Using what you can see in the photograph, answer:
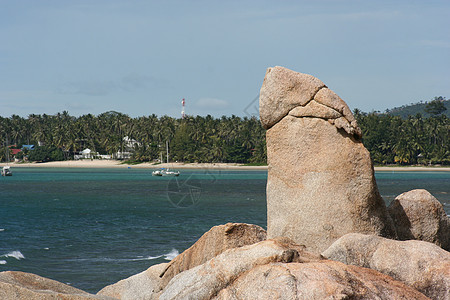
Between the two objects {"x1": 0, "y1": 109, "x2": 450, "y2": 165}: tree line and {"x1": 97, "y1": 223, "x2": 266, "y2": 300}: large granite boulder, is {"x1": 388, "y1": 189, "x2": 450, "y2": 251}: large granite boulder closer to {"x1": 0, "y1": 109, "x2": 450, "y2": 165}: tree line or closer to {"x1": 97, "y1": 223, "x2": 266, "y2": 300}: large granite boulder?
{"x1": 97, "y1": 223, "x2": 266, "y2": 300}: large granite boulder

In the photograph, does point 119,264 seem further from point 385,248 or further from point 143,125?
point 143,125

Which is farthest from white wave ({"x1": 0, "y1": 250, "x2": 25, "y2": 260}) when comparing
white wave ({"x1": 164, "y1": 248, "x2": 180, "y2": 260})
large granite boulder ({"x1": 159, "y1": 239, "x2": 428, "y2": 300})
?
large granite boulder ({"x1": 159, "y1": 239, "x2": 428, "y2": 300})

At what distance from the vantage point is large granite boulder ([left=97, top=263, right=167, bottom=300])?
11.0m

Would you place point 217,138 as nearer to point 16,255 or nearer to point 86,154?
point 86,154

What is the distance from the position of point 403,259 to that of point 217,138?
445ft

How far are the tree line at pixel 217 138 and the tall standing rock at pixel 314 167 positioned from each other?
121 m

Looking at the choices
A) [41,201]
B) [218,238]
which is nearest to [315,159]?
[218,238]

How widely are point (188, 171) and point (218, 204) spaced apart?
88948 millimetres

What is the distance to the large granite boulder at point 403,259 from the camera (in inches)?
303

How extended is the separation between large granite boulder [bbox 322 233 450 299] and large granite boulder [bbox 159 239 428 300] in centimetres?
72

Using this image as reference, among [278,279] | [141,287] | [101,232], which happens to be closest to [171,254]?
[101,232]

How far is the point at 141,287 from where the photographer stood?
11.3 meters

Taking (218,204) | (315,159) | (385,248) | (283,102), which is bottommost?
(218,204)

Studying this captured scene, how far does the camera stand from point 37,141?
591 ft
